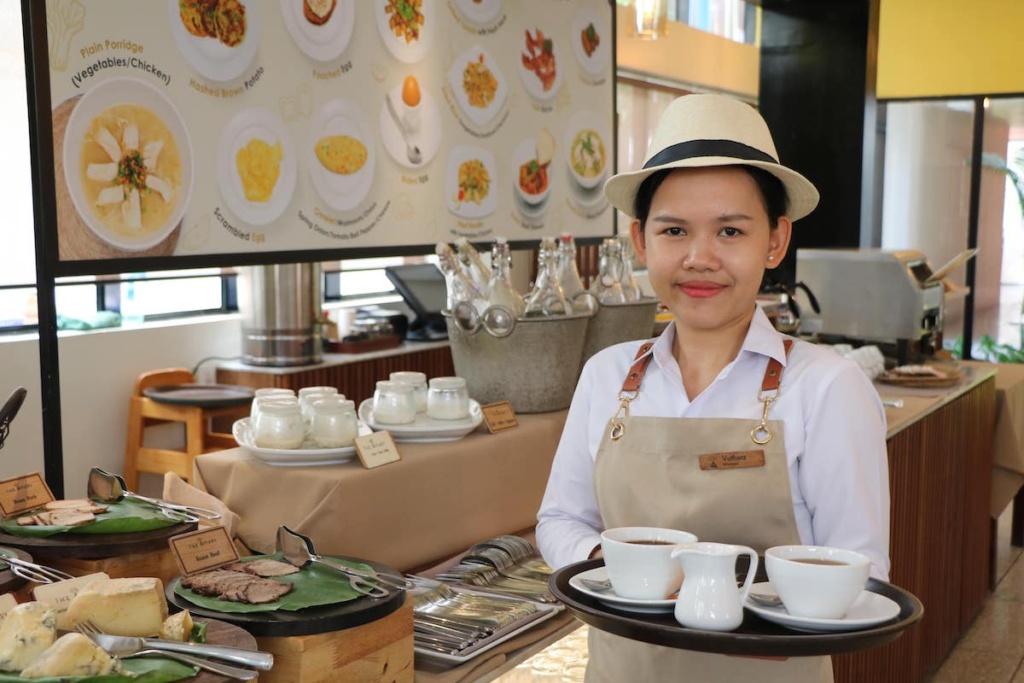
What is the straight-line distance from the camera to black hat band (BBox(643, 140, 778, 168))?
4.51ft

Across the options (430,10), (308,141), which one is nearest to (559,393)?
(308,141)

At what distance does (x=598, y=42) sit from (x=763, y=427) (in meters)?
2.59

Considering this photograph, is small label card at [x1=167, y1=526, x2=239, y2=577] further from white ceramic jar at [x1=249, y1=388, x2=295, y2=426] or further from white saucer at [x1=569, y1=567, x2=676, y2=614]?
white saucer at [x1=569, y1=567, x2=676, y2=614]

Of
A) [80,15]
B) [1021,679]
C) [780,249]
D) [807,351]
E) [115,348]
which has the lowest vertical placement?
[1021,679]

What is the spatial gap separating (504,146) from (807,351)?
6.58 ft

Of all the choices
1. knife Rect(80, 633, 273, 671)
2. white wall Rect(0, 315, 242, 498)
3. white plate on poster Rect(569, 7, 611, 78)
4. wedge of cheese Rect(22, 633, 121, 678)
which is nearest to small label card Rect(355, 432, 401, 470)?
knife Rect(80, 633, 273, 671)

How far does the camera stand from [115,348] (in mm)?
4980

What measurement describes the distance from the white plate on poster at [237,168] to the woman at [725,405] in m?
1.16

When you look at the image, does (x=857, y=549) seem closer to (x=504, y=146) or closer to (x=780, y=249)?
(x=780, y=249)

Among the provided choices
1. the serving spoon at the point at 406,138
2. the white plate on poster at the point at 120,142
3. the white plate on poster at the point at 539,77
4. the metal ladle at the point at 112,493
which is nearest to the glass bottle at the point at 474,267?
the serving spoon at the point at 406,138

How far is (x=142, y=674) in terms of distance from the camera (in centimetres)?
124

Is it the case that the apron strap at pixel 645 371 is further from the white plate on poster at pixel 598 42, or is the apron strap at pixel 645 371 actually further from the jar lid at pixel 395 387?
the white plate on poster at pixel 598 42

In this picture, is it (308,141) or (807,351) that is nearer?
(807,351)

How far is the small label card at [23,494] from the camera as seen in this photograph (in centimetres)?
183
